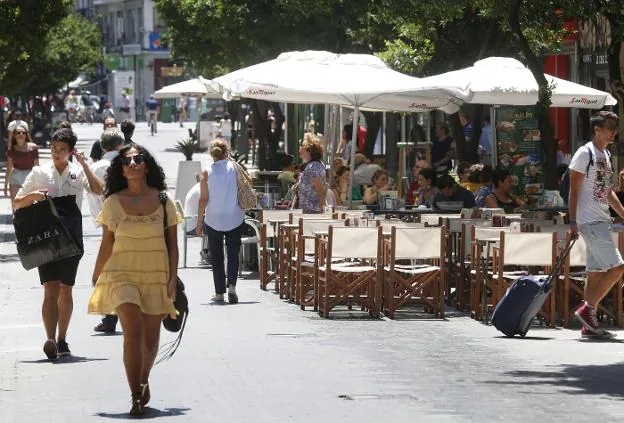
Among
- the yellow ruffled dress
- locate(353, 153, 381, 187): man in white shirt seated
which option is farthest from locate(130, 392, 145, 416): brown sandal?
locate(353, 153, 381, 187): man in white shirt seated

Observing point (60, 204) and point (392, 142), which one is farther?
point (392, 142)

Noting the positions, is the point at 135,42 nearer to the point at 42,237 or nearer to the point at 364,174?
the point at 364,174

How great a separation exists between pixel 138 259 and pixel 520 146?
1386 centimetres

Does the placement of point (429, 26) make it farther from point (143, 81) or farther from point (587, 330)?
point (143, 81)

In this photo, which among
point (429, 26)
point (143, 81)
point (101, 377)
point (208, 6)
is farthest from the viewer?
point (143, 81)

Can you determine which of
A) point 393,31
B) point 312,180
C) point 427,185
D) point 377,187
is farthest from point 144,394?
point 393,31

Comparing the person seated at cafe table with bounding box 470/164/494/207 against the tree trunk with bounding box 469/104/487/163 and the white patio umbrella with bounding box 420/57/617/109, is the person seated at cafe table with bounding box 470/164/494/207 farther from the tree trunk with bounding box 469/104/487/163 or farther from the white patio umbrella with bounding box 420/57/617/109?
the tree trunk with bounding box 469/104/487/163

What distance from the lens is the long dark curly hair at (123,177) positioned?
10.3 metres

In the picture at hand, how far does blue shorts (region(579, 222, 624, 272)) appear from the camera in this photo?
1374 centimetres

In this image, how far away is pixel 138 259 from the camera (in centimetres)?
1014

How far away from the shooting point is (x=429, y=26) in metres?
24.9

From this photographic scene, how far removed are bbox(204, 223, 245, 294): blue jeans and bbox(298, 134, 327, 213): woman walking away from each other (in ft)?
6.19

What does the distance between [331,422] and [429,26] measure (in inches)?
627

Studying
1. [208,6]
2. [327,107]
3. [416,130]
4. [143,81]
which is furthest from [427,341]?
[143,81]
